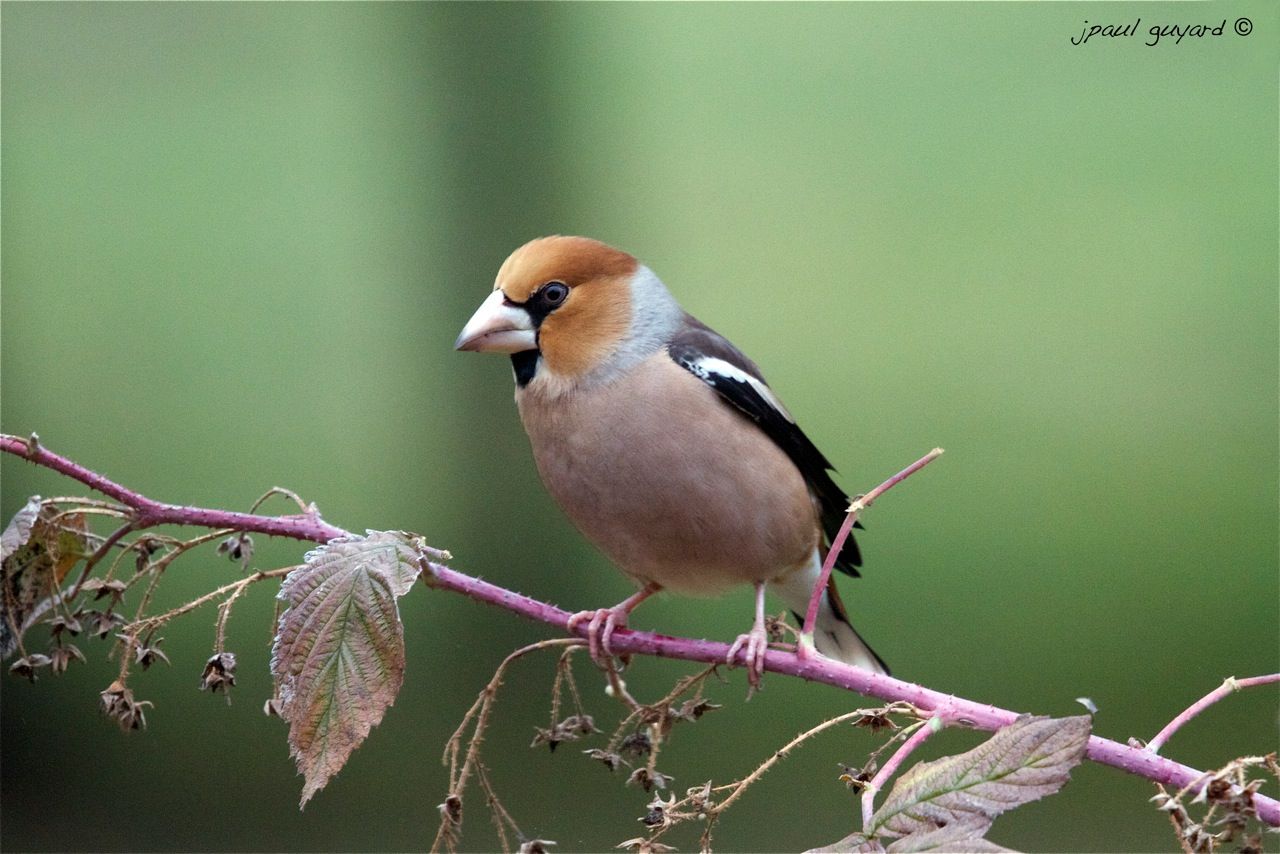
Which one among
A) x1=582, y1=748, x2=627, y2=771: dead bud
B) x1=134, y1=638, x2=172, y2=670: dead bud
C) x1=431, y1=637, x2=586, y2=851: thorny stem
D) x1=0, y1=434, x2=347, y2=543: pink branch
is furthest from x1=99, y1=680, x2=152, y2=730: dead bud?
x1=582, y1=748, x2=627, y2=771: dead bud

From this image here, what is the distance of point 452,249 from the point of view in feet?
11.2

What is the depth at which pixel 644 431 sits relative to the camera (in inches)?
57.1

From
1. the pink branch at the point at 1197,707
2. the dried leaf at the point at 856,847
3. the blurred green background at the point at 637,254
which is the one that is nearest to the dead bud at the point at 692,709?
the dried leaf at the point at 856,847

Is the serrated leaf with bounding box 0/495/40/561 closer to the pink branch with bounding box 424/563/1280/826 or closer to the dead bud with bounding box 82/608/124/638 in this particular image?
the dead bud with bounding box 82/608/124/638

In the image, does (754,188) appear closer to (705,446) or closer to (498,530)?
(498,530)

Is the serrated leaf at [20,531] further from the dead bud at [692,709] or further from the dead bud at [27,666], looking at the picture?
the dead bud at [692,709]

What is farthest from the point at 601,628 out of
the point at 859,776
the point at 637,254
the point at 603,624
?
the point at 637,254

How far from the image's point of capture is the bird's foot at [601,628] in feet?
4.03

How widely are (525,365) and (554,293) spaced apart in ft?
0.33

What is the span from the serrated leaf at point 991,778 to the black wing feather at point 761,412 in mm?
742

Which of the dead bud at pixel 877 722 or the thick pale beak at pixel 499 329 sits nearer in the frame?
the dead bud at pixel 877 722

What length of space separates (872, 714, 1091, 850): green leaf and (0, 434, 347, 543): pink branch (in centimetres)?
50

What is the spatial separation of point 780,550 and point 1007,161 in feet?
8.51

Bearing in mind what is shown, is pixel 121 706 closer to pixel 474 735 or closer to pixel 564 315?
pixel 474 735
